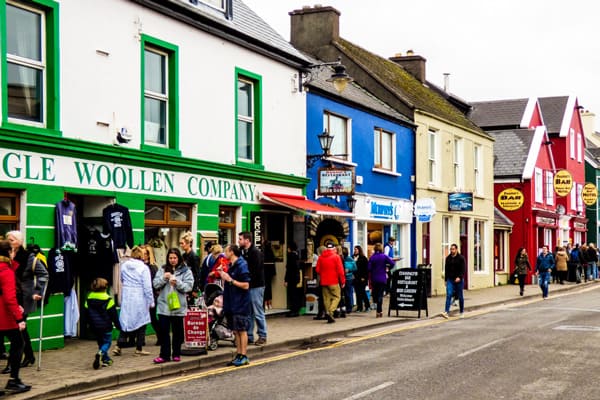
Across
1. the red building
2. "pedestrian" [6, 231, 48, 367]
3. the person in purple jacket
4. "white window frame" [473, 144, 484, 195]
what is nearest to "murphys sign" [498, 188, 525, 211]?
the red building

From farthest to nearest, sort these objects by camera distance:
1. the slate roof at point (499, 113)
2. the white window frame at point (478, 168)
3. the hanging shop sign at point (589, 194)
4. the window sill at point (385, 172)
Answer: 1. the hanging shop sign at point (589, 194)
2. the slate roof at point (499, 113)
3. the white window frame at point (478, 168)
4. the window sill at point (385, 172)

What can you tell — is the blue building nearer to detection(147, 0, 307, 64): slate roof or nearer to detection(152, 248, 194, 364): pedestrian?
detection(147, 0, 307, 64): slate roof

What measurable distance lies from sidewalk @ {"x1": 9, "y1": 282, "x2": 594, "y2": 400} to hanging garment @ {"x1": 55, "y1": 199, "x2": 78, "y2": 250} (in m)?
1.75

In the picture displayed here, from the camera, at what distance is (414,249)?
29109 mm

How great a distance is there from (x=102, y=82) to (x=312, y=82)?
9076mm

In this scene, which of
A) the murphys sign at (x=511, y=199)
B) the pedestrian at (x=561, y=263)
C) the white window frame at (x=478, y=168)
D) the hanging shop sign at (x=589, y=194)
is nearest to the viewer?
the white window frame at (x=478, y=168)

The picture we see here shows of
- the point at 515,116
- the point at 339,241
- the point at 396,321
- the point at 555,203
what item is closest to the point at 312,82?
the point at 339,241

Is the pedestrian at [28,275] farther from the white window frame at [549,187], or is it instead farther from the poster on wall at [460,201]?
the white window frame at [549,187]

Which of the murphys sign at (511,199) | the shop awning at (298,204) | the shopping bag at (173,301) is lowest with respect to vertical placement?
the shopping bag at (173,301)

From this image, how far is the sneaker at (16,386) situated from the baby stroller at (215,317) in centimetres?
437

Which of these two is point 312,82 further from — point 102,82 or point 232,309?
point 232,309

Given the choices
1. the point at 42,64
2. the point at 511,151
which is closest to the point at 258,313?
the point at 42,64

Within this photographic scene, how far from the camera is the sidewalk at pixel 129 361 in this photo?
34.7 feet

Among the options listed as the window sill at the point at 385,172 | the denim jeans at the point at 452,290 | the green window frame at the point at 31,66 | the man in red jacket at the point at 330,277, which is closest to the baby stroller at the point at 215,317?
the green window frame at the point at 31,66
